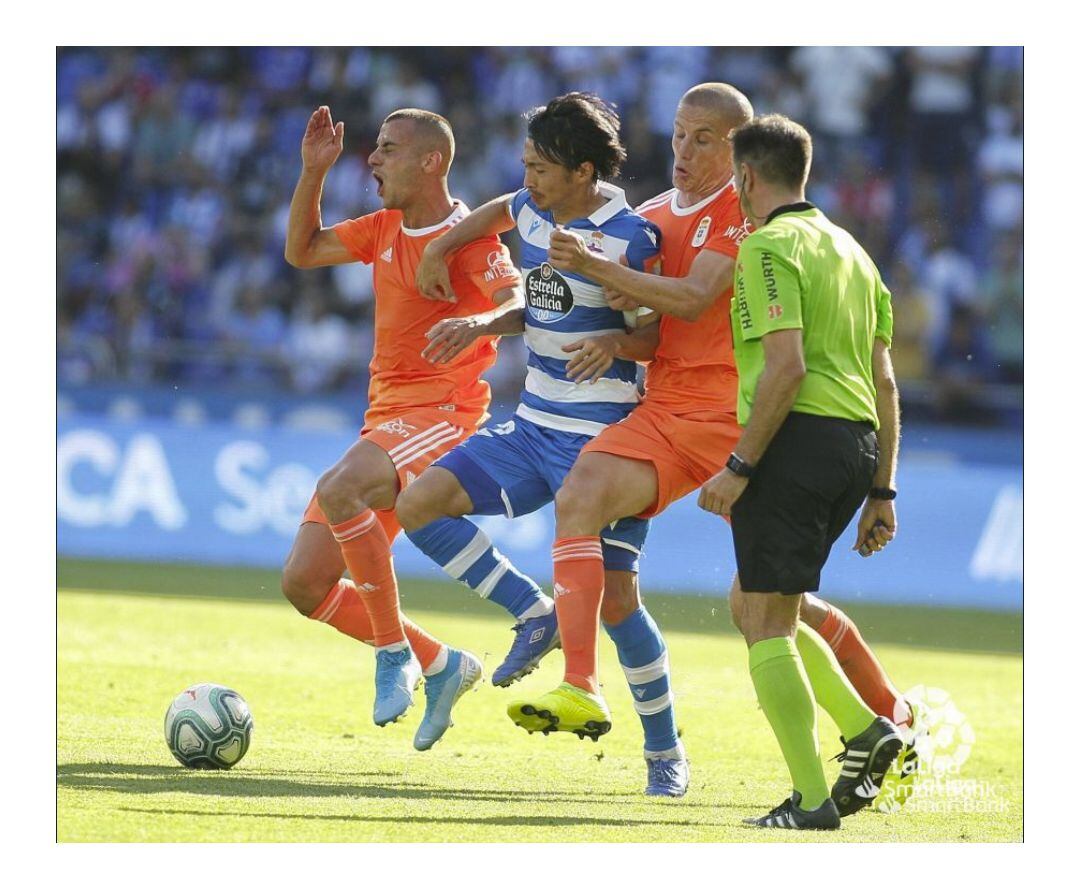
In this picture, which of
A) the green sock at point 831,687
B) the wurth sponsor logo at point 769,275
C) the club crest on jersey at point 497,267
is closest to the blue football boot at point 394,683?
the club crest on jersey at point 497,267

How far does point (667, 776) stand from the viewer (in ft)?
19.2

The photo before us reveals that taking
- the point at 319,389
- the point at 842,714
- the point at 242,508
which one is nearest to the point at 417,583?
the point at 242,508

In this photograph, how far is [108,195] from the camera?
55.3 ft

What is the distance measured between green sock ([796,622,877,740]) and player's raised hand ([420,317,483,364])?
157 centimetres

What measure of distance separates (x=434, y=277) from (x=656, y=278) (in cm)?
125

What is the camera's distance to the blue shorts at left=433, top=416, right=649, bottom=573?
5.84 metres

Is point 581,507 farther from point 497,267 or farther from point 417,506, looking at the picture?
point 497,267

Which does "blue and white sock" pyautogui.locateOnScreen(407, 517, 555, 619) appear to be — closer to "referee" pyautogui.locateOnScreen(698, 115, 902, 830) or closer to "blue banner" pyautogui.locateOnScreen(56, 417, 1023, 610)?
"referee" pyautogui.locateOnScreen(698, 115, 902, 830)

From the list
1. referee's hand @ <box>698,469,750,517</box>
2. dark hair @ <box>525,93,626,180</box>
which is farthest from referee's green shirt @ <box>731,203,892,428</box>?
dark hair @ <box>525,93,626,180</box>

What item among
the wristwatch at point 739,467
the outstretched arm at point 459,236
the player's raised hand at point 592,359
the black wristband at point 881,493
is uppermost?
the outstretched arm at point 459,236

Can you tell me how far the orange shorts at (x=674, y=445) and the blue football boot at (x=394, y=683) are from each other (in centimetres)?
128

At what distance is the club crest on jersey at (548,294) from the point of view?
580 centimetres

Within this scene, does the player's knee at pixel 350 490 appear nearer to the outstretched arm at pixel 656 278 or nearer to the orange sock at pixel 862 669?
the outstretched arm at pixel 656 278

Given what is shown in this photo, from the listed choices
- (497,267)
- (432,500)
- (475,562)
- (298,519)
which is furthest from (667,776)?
(298,519)
